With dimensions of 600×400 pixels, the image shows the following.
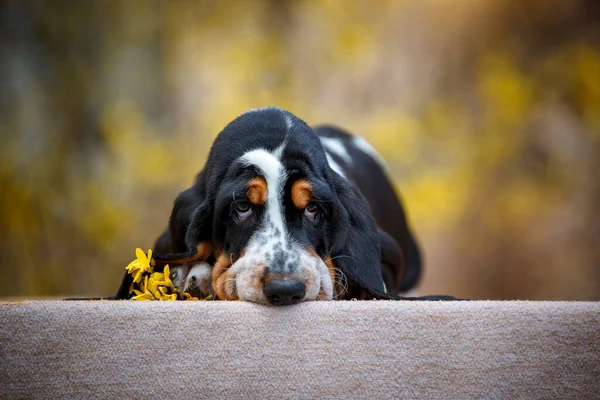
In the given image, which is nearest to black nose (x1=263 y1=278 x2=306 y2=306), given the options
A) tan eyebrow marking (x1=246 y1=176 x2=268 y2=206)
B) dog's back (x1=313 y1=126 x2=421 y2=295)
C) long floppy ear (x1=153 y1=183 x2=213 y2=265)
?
tan eyebrow marking (x1=246 y1=176 x2=268 y2=206)

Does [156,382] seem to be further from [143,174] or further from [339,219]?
[143,174]

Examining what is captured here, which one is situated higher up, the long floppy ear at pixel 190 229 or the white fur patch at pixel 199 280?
the long floppy ear at pixel 190 229

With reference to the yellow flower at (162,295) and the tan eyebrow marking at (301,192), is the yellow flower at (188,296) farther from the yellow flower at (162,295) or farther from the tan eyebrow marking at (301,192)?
the tan eyebrow marking at (301,192)

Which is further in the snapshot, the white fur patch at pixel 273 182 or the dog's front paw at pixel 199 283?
the dog's front paw at pixel 199 283

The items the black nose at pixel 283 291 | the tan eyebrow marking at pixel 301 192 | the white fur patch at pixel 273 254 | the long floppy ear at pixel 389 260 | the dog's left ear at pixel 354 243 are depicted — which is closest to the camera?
the black nose at pixel 283 291

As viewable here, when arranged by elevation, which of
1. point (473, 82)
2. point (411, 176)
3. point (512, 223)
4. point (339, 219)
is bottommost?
point (512, 223)

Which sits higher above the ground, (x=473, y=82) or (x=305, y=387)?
(x=473, y=82)

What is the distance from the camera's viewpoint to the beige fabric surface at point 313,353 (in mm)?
2320

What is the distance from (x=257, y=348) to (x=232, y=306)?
0.56 ft

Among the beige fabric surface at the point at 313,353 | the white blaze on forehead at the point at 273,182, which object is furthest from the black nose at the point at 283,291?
the white blaze on forehead at the point at 273,182

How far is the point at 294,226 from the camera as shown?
2916mm

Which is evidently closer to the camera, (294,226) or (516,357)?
(516,357)

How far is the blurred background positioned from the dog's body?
3912mm

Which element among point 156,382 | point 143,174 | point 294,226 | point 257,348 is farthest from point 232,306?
point 143,174
